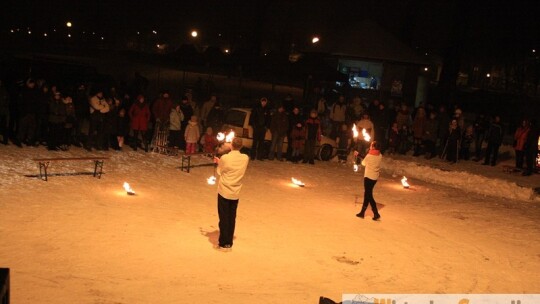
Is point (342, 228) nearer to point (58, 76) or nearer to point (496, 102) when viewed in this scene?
point (58, 76)

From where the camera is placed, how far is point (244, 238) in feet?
36.0

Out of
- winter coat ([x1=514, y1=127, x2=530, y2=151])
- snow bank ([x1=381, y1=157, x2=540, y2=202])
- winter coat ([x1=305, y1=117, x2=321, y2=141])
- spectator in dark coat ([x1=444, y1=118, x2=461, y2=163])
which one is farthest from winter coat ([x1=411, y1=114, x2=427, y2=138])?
winter coat ([x1=305, y1=117, x2=321, y2=141])

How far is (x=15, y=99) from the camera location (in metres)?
17.1

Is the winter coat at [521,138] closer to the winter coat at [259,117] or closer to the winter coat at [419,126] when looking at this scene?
the winter coat at [419,126]

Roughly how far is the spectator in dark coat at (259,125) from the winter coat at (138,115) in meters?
3.37

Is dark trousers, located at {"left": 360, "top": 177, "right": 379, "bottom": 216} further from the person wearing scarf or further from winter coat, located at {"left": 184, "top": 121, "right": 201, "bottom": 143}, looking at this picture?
winter coat, located at {"left": 184, "top": 121, "right": 201, "bottom": 143}

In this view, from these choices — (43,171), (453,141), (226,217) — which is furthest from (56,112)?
(453,141)

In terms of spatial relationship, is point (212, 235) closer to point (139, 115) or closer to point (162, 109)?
point (139, 115)

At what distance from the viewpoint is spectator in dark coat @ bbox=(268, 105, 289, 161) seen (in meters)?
20.1

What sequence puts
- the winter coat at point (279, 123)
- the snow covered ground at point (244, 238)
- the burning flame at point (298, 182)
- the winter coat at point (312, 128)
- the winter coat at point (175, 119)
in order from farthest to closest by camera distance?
the winter coat at point (312, 128)
the winter coat at point (279, 123)
the winter coat at point (175, 119)
the burning flame at point (298, 182)
the snow covered ground at point (244, 238)

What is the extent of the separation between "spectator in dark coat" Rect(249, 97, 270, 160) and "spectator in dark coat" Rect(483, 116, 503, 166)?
26.3 feet

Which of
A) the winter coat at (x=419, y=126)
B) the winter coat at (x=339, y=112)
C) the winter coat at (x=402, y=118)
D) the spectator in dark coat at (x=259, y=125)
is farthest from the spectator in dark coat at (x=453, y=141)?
the spectator in dark coat at (x=259, y=125)

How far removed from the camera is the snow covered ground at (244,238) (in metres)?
8.39

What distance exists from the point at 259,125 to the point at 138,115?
3.82 m
